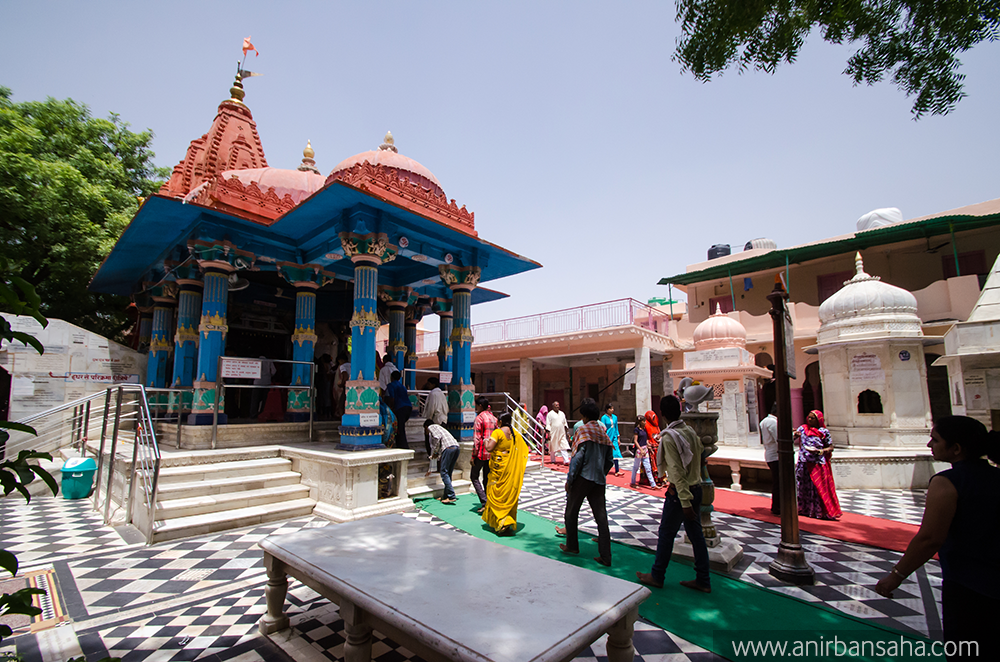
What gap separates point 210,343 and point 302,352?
164 cm

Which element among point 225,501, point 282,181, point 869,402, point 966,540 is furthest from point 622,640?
point 869,402

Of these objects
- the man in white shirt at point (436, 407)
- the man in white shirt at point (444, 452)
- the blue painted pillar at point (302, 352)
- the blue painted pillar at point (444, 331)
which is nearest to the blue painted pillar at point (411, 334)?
the blue painted pillar at point (444, 331)

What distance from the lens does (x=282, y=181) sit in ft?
31.9

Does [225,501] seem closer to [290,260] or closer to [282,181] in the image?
[290,260]

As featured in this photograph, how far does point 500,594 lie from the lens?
244 cm

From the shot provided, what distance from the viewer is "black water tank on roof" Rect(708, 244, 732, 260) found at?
19.5 metres

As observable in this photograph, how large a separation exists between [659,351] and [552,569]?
1503cm

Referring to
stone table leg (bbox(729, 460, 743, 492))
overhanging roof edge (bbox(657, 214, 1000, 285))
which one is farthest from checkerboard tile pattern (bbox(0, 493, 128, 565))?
overhanging roof edge (bbox(657, 214, 1000, 285))

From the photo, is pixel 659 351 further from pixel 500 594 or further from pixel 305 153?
pixel 500 594

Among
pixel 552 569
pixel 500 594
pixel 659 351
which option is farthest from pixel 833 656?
pixel 659 351

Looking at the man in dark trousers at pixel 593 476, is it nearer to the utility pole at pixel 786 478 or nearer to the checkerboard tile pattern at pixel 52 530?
A: the utility pole at pixel 786 478

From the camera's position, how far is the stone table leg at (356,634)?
8.22ft

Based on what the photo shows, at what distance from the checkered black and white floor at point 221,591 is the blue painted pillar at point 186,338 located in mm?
2796

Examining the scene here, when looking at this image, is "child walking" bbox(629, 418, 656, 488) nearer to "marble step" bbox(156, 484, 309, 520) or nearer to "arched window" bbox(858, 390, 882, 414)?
"arched window" bbox(858, 390, 882, 414)
